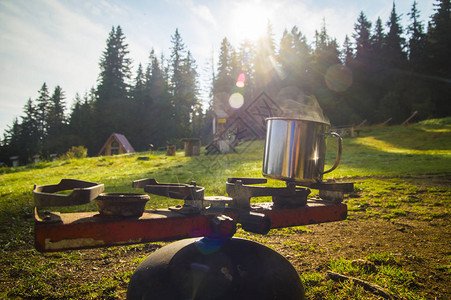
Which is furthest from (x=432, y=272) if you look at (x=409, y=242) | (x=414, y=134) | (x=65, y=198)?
(x=414, y=134)

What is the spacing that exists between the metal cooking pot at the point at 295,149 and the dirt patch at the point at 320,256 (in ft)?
4.07

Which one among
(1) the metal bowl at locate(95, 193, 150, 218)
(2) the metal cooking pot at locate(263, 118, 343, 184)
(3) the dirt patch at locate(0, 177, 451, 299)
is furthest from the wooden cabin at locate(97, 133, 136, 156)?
(1) the metal bowl at locate(95, 193, 150, 218)

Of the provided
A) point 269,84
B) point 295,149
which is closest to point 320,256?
point 295,149

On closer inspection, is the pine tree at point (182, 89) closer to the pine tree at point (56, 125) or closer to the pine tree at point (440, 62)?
the pine tree at point (56, 125)

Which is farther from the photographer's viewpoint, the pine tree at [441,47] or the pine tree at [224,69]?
the pine tree at [224,69]

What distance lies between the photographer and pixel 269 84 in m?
48.5

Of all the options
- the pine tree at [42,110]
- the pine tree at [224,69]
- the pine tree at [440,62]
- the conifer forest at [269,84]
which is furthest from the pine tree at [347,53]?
the pine tree at [42,110]

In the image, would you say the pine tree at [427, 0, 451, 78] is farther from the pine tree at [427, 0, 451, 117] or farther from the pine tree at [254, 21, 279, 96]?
the pine tree at [254, 21, 279, 96]

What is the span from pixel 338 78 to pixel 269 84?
13390mm

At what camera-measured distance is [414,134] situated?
2750 cm

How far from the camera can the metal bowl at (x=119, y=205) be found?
1.51 metres

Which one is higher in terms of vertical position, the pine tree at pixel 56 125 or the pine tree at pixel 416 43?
the pine tree at pixel 416 43

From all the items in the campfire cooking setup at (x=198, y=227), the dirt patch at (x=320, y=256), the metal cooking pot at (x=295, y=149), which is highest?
the metal cooking pot at (x=295, y=149)

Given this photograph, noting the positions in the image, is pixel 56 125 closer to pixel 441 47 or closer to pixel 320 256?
pixel 320 256
